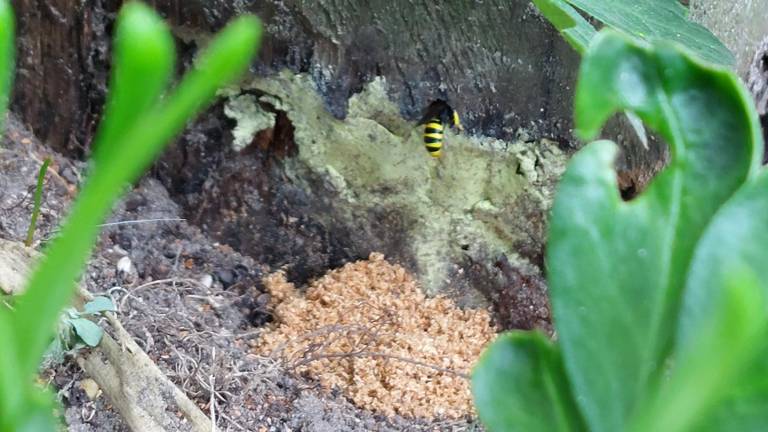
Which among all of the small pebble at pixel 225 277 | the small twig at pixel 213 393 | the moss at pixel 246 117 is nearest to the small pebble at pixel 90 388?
the small twig at pixel 213 393

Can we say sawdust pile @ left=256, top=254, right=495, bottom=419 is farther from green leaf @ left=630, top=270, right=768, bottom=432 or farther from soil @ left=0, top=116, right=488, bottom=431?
green leaf @ left=630, top=270, right=768, bottom=432

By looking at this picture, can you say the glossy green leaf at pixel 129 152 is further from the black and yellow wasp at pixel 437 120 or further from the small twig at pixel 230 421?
the black and yellow wasp at pixel 437 120

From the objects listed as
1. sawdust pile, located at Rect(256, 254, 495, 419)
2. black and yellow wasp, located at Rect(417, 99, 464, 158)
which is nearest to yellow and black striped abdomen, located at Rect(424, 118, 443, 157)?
black and yellow wasp, located at Rect(417, 99, 464, 158)

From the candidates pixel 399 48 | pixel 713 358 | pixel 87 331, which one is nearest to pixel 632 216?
pixel 713 358

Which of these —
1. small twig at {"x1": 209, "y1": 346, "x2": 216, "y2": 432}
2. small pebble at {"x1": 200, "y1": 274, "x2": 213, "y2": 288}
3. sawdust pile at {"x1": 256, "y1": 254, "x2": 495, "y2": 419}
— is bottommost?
sawdust pile at {"x1": 256, "y1": 254, "x2": 495, "y2": 419}

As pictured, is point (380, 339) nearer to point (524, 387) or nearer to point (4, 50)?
point (524, 387)
